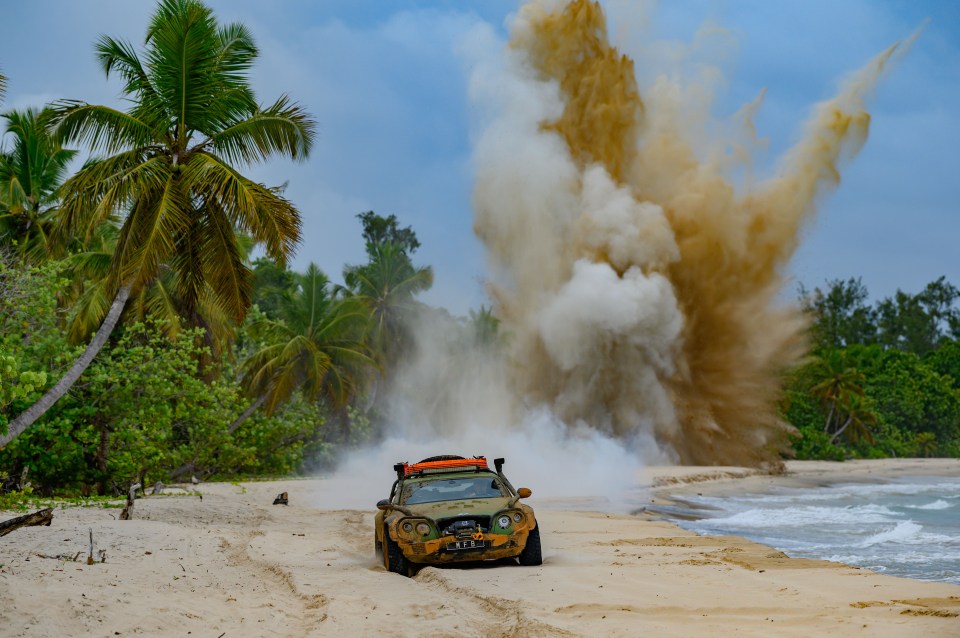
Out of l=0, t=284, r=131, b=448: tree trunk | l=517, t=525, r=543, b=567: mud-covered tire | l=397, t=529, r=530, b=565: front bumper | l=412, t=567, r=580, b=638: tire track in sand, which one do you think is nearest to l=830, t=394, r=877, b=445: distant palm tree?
l=0, t=284, r=131, b=448: tree trunk

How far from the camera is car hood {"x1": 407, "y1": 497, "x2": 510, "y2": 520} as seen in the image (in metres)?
10.9

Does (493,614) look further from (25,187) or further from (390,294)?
(390,294)

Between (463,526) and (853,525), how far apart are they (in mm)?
13620

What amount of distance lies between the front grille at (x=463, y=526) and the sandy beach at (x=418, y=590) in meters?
0.42

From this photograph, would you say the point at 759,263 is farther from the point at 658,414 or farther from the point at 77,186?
Result: the point at 77,186

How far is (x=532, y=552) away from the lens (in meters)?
11.0

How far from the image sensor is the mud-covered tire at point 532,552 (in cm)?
1095

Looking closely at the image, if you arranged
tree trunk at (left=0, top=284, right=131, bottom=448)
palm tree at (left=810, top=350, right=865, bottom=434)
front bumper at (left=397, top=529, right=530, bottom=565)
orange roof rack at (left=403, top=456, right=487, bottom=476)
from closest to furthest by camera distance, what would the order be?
1. front bumper at (left=397, top=529, right=530, bottom=565)
2. orange roof rack at (left=403, top=456, right=487, bottom=476)
3. tree trunk at (left=0, top=284, right=131, bottom=448)
4. palm tree at (left=810, top=350, right=865, bottom=434)

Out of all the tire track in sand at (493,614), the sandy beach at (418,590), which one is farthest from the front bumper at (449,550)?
the tire track in sand at (493,614)

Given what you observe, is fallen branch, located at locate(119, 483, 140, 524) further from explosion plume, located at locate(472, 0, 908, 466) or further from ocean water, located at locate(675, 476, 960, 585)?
explosion plume, located at locate(472, 0, 908, 466)

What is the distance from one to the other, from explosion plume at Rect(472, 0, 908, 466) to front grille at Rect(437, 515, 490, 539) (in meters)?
29.1

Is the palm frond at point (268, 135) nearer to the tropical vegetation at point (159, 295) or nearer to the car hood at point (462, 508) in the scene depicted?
the tropical vegetation at point (159, 295)

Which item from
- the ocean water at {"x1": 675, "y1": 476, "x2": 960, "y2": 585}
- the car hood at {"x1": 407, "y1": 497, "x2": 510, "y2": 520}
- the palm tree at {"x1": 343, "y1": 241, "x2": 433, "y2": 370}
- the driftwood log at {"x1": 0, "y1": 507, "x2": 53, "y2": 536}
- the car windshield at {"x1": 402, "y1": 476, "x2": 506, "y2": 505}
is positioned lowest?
the ocean water at {"x1": 675, "y1": 476, "x2": 960, "y2": 585}

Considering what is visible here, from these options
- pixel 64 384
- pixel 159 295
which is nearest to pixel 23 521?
pixel 64 384
